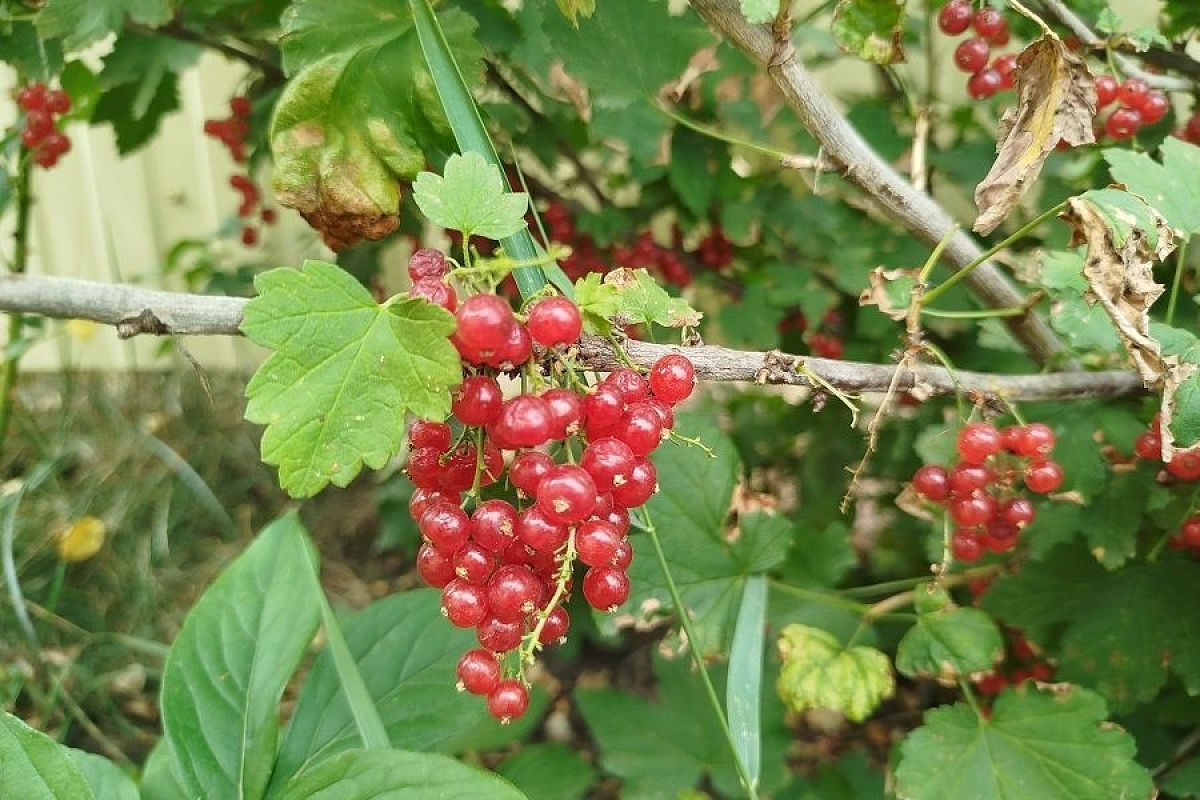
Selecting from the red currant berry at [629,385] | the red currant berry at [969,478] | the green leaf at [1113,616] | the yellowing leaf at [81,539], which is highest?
the red currant berry at [629,385]

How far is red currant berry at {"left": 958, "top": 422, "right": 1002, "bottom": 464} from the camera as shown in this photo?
725 millimetres

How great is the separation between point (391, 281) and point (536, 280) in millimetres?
1219

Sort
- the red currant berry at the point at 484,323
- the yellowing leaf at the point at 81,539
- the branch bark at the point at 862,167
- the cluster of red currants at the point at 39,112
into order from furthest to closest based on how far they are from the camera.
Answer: the yellowing leaf at the point at 81,539 → the cluster of red currants at the point at 39,112 → the branch bark at the point at 862,167 → the red currant berry at the point at 484,323

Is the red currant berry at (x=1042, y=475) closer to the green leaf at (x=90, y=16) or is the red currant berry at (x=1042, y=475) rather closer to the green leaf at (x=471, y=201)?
the green leaf at (x=471, y=201)

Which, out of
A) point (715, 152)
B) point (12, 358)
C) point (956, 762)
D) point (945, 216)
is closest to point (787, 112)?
point (715, 152)

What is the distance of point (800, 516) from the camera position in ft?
4.90

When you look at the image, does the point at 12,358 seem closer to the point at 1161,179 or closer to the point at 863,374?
the point at 863,374

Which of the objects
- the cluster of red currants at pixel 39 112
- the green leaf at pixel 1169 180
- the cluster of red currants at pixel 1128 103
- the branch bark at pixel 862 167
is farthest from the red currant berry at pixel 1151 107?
the cluster of red currants at pixel 39 112

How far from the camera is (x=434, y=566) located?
55cm

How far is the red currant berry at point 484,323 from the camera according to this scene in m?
0.46

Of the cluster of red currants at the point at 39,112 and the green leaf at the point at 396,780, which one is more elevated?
the cluster of red currants at the point at 39,112

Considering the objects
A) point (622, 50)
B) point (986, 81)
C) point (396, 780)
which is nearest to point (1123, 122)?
point (986, 81)

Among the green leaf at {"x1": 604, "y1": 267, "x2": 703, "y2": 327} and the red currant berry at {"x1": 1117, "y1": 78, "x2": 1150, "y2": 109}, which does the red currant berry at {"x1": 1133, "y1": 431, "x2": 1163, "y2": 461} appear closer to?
the red currant berry at {"x1": 1117, "y1": 78, "x2": 1150, "y2": 109}

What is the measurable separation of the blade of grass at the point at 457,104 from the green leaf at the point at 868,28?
0.32m
